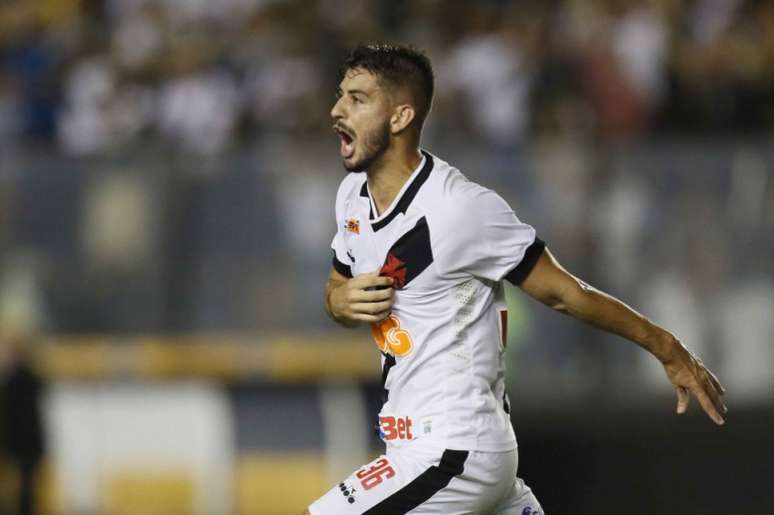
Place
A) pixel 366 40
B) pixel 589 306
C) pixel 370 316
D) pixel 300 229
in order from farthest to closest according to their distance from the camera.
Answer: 1. pixel 366 40
2. pixel 300 229
3. pixel 370 316
4. pixel 589 306

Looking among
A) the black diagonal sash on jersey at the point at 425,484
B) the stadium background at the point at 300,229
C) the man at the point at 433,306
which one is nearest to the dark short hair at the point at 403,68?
the man at the point at 433,306

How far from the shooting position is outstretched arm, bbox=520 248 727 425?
18.0 ft

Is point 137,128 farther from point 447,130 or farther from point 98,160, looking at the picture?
point 447,130

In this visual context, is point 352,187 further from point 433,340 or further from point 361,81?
point 433,340

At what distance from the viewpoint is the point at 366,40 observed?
12961 mm

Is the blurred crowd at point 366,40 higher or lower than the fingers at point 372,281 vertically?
higher

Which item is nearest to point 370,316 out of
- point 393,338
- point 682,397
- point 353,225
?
point 393,338

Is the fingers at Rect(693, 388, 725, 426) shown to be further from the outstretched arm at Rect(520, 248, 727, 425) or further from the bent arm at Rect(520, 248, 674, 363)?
the bent arm at Rect(520, 248, 674, 363)

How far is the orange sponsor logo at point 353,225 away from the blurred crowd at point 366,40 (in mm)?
6413

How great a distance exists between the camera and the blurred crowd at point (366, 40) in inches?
474

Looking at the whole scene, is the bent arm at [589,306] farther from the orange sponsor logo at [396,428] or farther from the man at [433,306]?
the orange sponsor logo at [396,428]

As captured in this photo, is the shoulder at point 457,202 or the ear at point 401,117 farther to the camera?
the ear at point 401,117

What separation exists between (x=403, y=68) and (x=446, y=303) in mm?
858

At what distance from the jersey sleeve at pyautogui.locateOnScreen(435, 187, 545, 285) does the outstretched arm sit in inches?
2.8
